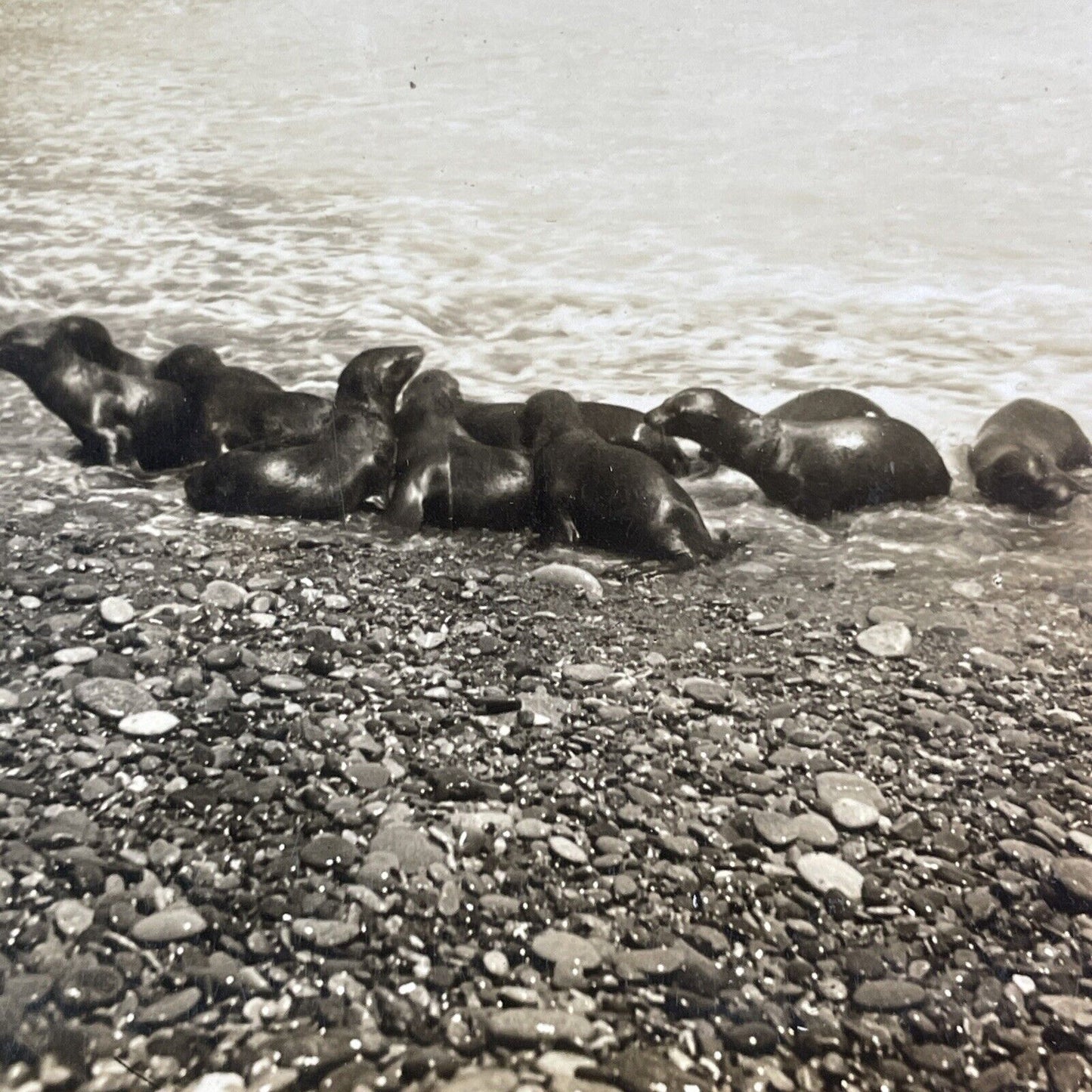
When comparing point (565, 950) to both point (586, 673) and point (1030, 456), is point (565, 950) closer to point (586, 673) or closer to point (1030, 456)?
point (586, 673)

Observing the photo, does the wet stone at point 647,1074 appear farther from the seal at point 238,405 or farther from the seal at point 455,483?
the seal at point 238,405

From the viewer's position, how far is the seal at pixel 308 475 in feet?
5.60

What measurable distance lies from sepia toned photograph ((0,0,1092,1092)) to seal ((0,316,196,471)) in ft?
0.03

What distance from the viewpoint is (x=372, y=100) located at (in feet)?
7.23

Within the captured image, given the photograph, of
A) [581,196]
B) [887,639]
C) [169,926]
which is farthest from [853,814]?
Answer: [581,196]

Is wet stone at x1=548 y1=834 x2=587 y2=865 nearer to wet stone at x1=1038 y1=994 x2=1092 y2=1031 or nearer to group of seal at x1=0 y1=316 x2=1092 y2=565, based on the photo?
wet stone at x1=1038 y1=994 x2=1092 y2=1031

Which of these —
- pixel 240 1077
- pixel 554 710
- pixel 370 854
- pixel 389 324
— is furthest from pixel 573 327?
pixel 240 1077

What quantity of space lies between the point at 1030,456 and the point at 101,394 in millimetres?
1509

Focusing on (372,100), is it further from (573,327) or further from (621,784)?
(621,784)

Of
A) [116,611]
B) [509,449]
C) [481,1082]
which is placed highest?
[509,449]

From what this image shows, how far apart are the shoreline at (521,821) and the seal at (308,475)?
6 cm

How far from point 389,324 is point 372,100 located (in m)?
0.53

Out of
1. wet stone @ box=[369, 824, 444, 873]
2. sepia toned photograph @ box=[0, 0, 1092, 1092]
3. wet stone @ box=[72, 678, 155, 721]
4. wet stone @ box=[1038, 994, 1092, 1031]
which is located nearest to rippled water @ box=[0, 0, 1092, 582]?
sepia toned photograph @ box=[0, 0, 1092, 1092]

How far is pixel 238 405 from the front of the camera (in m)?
1.86
